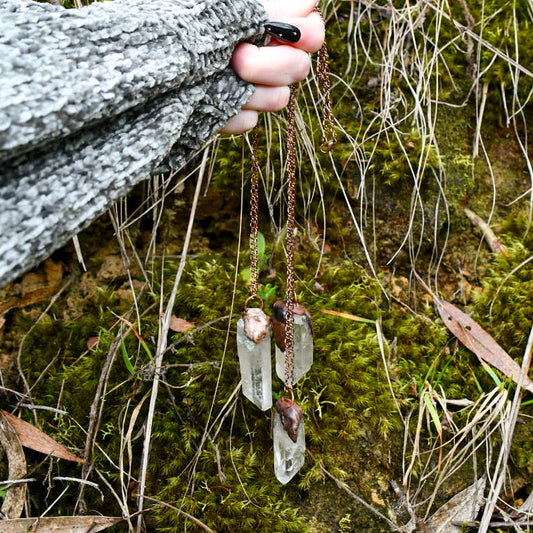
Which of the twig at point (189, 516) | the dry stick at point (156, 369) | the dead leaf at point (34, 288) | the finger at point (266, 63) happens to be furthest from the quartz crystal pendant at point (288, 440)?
the dead leaf at point (34, 288)

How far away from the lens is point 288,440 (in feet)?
4.30

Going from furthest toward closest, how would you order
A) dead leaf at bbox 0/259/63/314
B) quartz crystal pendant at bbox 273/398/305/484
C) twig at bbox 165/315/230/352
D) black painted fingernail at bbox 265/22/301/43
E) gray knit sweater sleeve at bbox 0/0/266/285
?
dead leaf at bbox 0/259/63/314
twig at bbox 165/315/230/352
quartz crystal pendant at bbox 273/398/305/484
black painted fingernail at bbox 265/22/301/43
gray knit sweater sleeve at bbox 0/0/266/285

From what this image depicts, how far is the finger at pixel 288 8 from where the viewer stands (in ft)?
3.94

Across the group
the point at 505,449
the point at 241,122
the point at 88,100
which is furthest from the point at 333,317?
the point at 88,100

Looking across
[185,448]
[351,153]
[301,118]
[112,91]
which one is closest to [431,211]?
[351,153]

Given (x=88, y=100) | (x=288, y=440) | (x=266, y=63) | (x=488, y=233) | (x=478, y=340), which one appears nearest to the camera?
(x=88, y=100)

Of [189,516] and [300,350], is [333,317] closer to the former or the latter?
[300,350]

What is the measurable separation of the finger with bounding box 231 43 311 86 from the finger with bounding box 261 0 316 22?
0.29ft

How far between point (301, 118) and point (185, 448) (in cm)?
103

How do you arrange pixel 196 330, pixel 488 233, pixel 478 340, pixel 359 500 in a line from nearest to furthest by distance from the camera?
1. pixel 359 500
2. pixel 196 330
3. pixel 478 340
4. pixel 488 233

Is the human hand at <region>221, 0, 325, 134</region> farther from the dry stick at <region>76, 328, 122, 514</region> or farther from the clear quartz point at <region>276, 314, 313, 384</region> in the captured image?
the dry stick at <region>76, 328, 122, 514</region>

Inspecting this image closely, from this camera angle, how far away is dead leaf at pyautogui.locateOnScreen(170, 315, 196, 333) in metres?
1.62

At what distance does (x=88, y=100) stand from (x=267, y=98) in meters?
0.45

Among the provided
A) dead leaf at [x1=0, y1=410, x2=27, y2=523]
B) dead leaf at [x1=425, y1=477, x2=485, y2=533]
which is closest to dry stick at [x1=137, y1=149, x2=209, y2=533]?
dead leaf at [x1=0, y1=410, x2=27, y2=523]
